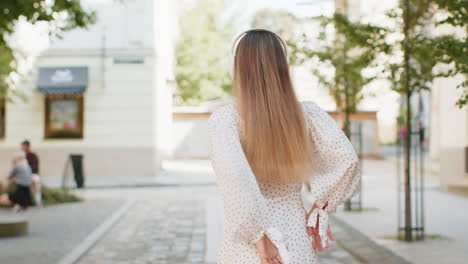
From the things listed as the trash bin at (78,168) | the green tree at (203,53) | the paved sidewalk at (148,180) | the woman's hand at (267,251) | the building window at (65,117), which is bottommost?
the paved sidewalk at (148,180)

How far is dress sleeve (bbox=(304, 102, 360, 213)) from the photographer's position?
7.93 feet

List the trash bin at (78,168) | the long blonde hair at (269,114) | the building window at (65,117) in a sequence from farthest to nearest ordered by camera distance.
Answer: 1. the building window at (65,117)
2. the trash bin at (78,168)
3. the long blonde hair at (269,114)

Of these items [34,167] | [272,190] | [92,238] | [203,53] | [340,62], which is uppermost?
[203,53]

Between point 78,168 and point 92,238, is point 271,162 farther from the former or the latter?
point 78,168

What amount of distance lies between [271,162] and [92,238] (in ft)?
21.0

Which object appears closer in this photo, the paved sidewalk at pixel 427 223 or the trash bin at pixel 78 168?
the paved sidewalk at pixel 427 223

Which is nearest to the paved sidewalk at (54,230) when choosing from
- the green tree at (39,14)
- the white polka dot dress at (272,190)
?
the green tree at (39,14)

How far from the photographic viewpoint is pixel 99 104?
20203 mm

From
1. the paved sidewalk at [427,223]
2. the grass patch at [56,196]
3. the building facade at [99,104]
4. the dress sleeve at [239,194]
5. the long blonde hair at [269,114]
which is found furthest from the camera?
the building facade at [99,104]

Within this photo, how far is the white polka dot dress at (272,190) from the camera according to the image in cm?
217

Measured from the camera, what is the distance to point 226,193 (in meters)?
2.20

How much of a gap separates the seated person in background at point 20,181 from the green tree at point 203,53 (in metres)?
25.6

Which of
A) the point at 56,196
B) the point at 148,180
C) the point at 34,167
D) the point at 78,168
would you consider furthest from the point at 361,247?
the point at 148,180

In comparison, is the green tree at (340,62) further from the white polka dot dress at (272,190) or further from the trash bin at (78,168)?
the trash bin at (78,168)
